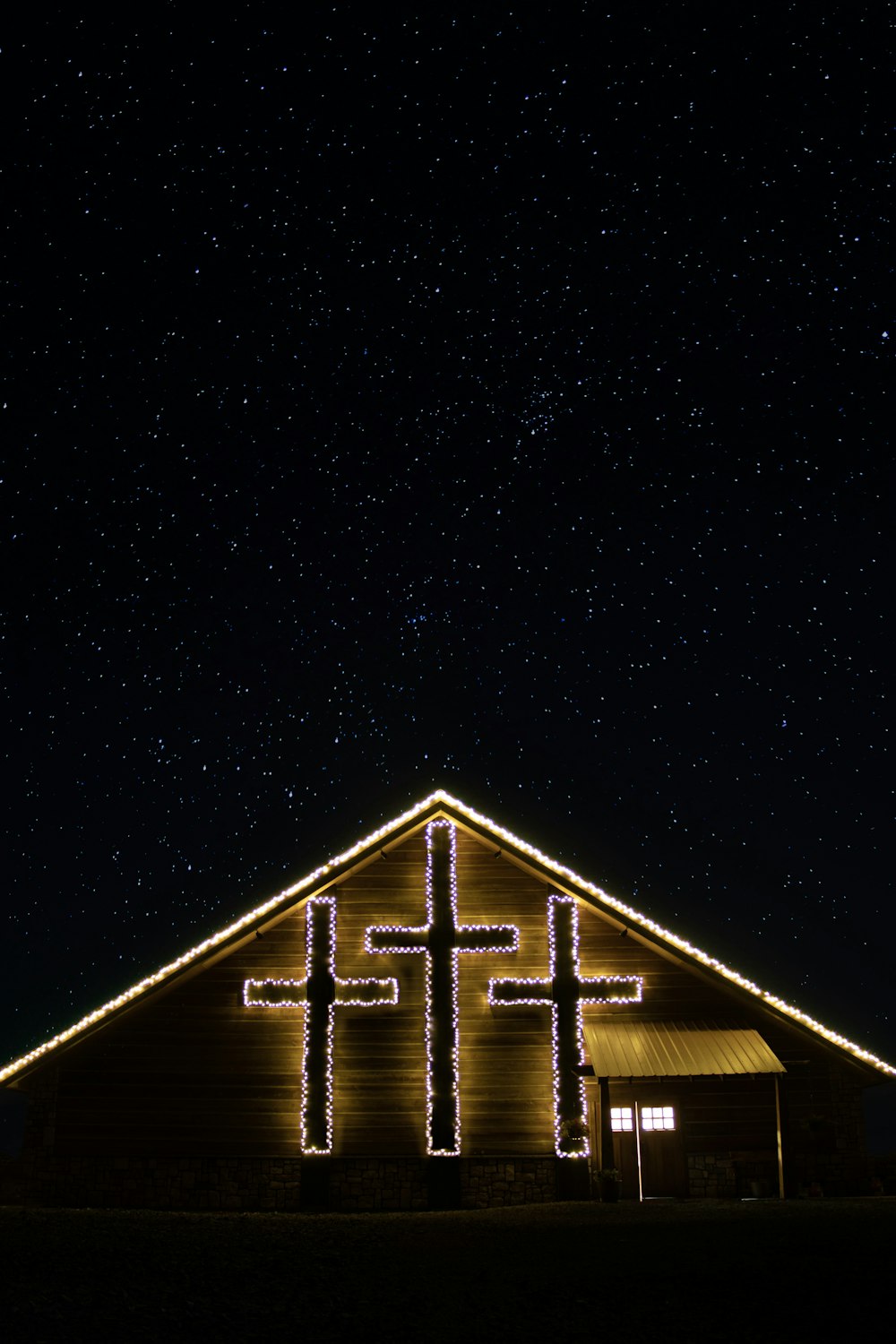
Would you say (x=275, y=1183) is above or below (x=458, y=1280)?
below

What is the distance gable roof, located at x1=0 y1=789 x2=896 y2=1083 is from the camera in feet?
73.7

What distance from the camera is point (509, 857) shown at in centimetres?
2391

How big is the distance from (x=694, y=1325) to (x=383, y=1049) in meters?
14.3

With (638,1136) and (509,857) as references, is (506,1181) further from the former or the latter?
(509,857)

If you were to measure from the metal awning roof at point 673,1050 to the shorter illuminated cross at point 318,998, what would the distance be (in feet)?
13.7

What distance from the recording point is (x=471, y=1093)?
73.9ft

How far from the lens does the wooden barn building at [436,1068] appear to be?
21.9 metres

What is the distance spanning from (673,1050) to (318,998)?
6.73 m

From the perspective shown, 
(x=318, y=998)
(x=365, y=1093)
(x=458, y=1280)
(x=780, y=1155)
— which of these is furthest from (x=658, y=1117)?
(x=458, y=1280)

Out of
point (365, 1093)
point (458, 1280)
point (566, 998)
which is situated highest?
point (566, 998)

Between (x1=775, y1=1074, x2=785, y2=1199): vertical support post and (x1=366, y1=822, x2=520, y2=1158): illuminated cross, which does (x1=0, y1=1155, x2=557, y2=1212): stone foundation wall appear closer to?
(x1=366, y1=822, x2=520, y2=1158): illuminated cross

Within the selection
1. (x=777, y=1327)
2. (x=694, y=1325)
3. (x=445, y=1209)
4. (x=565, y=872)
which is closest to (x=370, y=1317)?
(x=694, y=1325)

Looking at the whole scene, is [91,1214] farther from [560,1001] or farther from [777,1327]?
[777,1327]

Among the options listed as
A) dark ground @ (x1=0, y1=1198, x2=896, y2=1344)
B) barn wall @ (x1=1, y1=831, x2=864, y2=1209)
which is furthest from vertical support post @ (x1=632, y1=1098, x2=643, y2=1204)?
dark ground @ (x1=0, y1=1198, x2=896, y2=1344)
